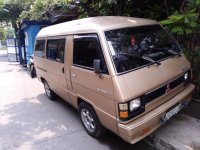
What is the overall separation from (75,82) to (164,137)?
197 cm

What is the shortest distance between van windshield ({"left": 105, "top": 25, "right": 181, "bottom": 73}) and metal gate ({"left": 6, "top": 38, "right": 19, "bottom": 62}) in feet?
51.8

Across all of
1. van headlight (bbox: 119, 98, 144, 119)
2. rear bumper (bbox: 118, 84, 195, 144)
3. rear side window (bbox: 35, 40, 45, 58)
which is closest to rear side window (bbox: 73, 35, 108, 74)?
van headlight (bbox: 119, 98, 144, 119)

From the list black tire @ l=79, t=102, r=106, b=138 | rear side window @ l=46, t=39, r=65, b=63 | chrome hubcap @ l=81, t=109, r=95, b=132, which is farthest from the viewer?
rear side window @ l=46, t=39, r=65, b=63

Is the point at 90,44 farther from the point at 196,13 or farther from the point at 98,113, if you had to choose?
the point at 196,13

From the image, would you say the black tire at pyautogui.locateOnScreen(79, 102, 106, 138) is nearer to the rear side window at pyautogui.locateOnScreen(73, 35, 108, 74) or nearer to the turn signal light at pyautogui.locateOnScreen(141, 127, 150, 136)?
the rear side window at pyautogui.locateOnScreen(73, 35, 108, 74)

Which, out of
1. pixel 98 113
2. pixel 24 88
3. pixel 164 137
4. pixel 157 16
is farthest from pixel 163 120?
pixel 24 88

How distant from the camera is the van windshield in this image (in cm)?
370

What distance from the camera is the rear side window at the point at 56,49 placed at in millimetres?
5091

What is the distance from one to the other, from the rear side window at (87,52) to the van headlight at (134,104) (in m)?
0.63

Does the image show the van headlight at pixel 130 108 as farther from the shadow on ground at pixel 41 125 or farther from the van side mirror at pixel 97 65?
the shadow on ground at pixel 41 125

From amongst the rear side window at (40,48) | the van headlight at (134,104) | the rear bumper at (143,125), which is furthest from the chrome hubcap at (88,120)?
the rear side window at (40,48)

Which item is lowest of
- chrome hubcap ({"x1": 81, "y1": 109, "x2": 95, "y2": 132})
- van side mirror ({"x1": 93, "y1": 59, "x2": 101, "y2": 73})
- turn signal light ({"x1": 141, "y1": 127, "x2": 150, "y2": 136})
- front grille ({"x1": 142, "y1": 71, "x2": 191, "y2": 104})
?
chrome hubcap ({"x1": 81, "y1": 109, "x2": 95, "y2": 132})

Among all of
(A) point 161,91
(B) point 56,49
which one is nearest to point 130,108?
(A) point 161,91

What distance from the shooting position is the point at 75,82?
4.55m
